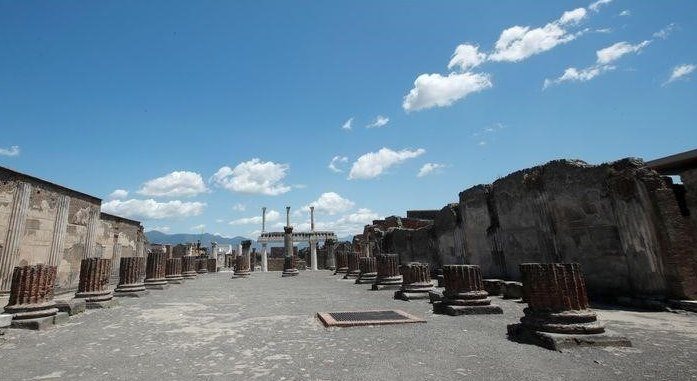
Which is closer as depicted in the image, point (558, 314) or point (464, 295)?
point (558, 314)

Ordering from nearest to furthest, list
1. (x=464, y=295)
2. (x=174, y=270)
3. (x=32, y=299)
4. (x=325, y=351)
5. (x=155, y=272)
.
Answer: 1. (x=325, y=351)
2. (x=32, y=299)
3. (x=464, y=295)
4. (x=155, y=272)
5. (x=174, y=270)

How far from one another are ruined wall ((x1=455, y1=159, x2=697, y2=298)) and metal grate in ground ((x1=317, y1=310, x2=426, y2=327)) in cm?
515

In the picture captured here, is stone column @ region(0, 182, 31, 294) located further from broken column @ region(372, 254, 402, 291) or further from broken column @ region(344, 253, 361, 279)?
broken column @ region(344, 253, 361, 279)

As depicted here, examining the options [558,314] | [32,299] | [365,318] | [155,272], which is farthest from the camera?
[155,272]

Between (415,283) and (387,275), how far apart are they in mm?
2829

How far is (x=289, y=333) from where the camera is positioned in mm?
5883

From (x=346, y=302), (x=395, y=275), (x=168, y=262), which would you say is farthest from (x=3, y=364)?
(x=168, y=262)

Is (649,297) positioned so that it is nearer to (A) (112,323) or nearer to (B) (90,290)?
(A) (112,323)

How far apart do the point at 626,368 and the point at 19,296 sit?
10.4 m

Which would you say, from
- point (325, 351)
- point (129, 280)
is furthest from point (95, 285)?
point (325, 351)

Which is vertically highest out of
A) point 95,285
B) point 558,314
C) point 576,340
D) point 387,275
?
point 95,285

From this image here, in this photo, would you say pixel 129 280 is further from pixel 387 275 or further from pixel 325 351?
pixel 325 351

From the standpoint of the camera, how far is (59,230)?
14.6m

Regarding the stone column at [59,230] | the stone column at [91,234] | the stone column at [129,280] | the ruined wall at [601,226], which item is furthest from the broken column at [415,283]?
the stone column at [91,234]
